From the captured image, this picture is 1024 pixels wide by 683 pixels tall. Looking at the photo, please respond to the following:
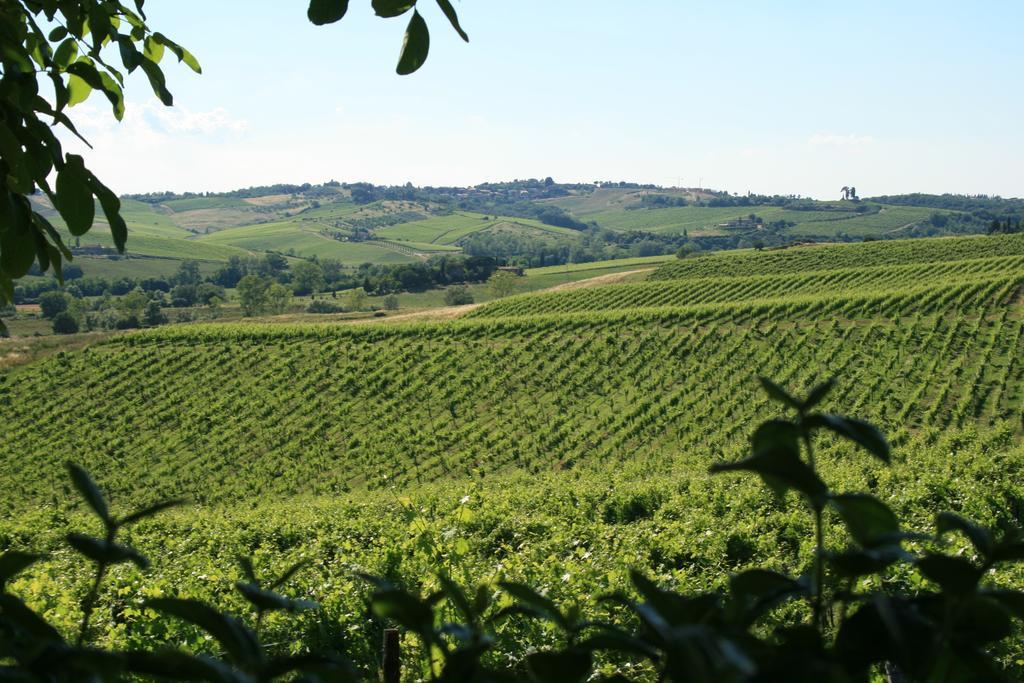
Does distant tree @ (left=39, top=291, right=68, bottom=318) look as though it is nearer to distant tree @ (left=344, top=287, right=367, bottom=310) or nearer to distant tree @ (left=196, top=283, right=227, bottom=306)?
distant tree @ (left=196, top=283, right=227, bottom=306)

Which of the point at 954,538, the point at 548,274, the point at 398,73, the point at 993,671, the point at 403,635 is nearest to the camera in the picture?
the point at 993,671

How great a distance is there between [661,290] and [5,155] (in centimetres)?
6354

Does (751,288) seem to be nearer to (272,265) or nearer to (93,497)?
(93,497)

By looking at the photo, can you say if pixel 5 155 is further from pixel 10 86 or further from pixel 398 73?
pixel 398 73

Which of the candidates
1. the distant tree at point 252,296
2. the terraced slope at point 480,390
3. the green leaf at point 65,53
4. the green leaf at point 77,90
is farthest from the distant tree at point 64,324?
the green leaf at point 77,90

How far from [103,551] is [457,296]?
309 ft

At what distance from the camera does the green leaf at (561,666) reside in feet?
2.62

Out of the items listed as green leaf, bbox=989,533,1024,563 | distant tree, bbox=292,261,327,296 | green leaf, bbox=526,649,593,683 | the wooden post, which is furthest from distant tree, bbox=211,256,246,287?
green leaf, bbox=989,533,1024,563

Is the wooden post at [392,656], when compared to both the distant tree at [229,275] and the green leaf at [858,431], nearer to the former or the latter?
the green leaf at [858,431]

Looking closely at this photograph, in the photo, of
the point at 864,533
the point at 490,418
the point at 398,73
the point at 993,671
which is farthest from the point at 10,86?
the point at 490,418

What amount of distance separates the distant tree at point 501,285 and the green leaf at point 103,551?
9795 centimetres

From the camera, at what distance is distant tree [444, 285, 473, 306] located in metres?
94.8

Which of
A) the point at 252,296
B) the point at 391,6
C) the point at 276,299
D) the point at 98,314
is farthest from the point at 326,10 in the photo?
the point at 98,314

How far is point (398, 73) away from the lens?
1.65 meters
